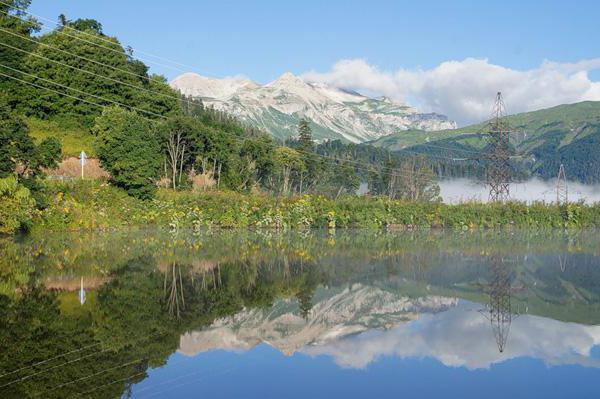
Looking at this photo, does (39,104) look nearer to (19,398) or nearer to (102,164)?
(102,164)

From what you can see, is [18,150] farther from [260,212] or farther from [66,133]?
[66,133]

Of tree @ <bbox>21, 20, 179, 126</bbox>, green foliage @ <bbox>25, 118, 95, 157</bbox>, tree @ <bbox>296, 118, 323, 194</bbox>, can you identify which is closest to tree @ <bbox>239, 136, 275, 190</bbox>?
tree @ <bbox>21, 20, 179, 126</bbox>

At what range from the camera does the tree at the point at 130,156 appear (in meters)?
39.1

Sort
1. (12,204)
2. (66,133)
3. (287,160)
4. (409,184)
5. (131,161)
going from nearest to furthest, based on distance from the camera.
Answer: (12,204) < (131,161) < (66,133) < (287,160) < (409,184)

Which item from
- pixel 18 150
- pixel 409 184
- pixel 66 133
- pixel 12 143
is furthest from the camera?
pixel 409 184

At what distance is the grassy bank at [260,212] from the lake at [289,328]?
12.8 metres

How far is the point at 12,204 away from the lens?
2831cm

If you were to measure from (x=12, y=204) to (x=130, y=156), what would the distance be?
38.7 ft

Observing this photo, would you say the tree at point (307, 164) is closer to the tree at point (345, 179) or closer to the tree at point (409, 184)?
the tree at point (345, 179)

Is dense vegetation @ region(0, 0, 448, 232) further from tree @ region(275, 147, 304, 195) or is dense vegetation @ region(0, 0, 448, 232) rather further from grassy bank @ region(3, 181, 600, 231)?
grassy bank @ region(3, 181, 600, 231)

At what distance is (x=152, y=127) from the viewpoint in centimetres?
5041

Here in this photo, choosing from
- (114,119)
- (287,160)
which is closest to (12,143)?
(114,119)

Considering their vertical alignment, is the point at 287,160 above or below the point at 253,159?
above

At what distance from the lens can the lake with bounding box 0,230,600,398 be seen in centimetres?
790
